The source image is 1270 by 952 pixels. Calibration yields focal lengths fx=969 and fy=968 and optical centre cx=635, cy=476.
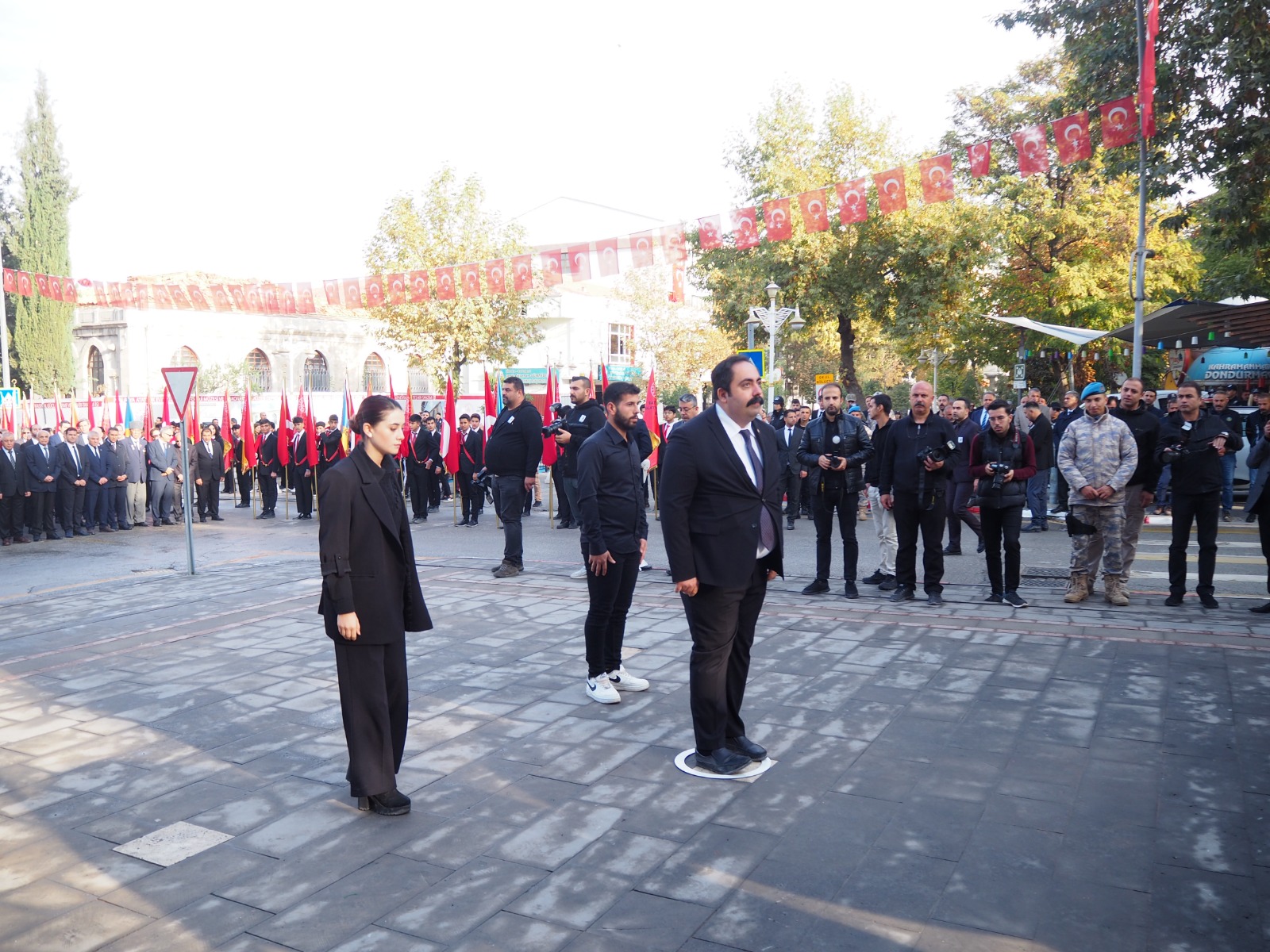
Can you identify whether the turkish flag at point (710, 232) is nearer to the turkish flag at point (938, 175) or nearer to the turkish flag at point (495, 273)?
the turkish flag at point (938, 175)

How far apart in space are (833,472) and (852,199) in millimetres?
6062

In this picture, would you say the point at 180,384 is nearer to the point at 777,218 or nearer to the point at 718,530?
the point at 777,218

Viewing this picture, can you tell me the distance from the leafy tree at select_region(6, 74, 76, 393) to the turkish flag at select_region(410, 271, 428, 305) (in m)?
31.4

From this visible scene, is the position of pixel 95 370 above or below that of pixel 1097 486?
above

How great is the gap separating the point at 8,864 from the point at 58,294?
19.2m

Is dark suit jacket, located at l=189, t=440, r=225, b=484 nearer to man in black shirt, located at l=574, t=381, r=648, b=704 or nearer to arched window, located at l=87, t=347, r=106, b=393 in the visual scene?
man in black shirt, located at l=574, t=381, r=648, b=704

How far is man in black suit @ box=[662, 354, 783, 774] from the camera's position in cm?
479

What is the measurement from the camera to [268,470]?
20.5 metres

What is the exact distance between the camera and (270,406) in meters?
37.2

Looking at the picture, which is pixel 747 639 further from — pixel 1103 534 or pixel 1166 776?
pixel 1103 534

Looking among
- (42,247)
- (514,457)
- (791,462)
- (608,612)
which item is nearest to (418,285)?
(791,462)

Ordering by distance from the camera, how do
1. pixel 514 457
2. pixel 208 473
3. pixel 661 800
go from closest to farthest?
1. pixel 661 800
2. pixel 514 457
3. pixel 208 473

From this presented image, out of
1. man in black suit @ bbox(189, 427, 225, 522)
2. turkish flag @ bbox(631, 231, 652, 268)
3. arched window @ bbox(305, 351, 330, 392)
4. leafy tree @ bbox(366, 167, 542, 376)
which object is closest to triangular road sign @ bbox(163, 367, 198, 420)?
turkish flag @ bbox(631, 231, 652, 268)

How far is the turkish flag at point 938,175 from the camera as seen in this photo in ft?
44.5
